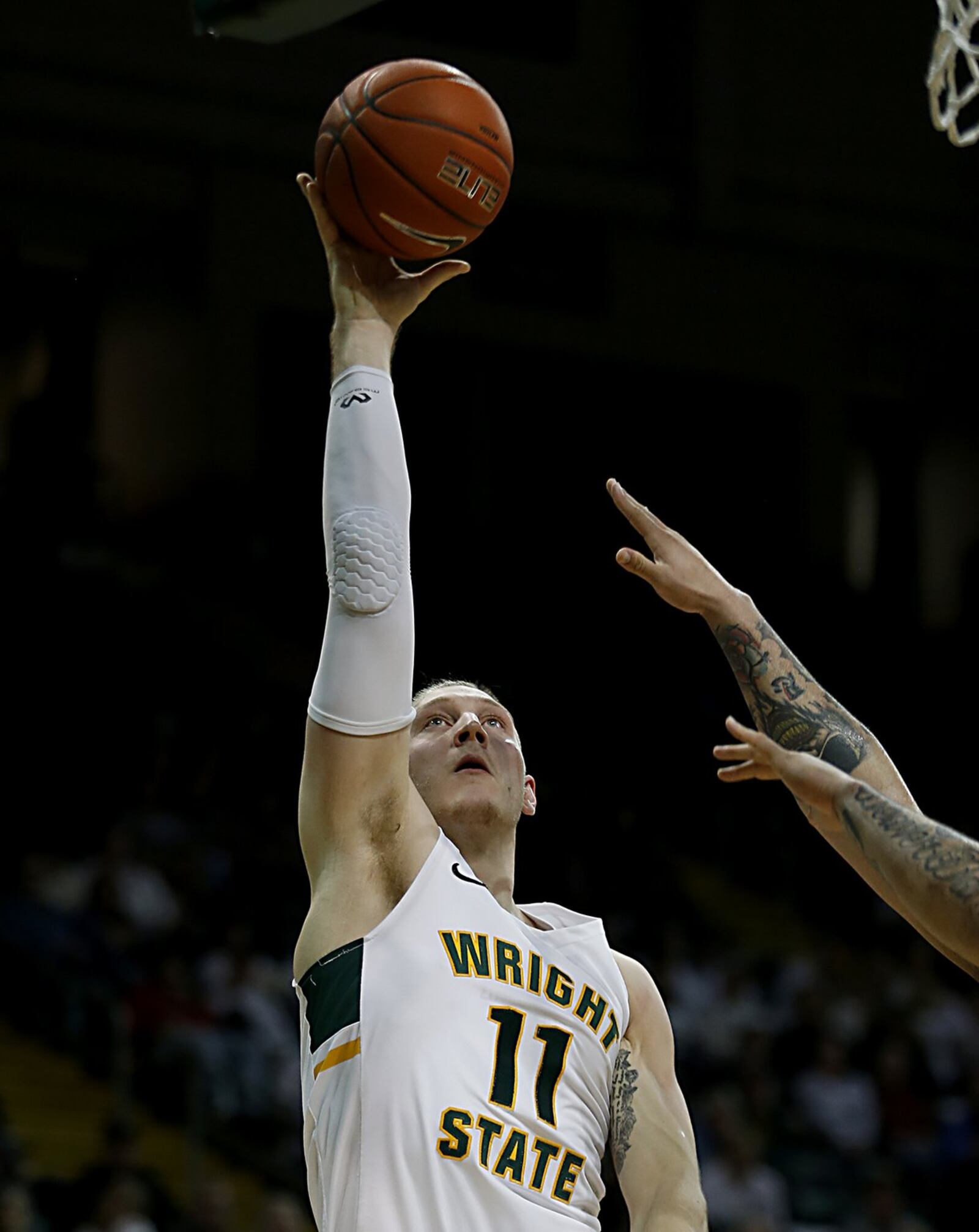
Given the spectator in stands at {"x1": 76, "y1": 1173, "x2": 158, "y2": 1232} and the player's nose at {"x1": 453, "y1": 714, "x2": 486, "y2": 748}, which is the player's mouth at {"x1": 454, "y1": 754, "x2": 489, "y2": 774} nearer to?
the player's nose at {"x1": 453, "y1": 714, "x2": 486, "y2": 748}

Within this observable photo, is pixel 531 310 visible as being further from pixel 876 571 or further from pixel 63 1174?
pixel 63 1174

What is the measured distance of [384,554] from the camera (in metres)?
3.51

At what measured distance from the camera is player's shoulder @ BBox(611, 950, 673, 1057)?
12.3ft

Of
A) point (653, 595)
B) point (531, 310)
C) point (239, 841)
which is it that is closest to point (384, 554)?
point (239, 841)

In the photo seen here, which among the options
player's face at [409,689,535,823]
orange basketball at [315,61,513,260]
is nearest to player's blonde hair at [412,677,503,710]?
player's face at [409,689,535,823]

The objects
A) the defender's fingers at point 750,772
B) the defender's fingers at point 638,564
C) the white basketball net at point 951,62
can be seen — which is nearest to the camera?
the defender's fingers at point 750,772

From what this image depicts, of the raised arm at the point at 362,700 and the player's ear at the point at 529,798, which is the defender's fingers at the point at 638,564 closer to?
the raised arm at the point at 362,700

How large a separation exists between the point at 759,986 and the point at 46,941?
17.6ft

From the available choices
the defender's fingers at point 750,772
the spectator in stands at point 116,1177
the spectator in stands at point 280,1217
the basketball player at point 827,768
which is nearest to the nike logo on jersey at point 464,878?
the basketball player at point 827,768

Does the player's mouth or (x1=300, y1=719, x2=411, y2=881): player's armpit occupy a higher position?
(x1=300, y1=719, x2=411, y2=881): player's armpit

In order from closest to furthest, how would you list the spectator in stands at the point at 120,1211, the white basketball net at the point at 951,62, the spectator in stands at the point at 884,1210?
the white basketball net at the point at 951,62, the spectator in stands at the point at 120,1211, the spectator in stands at the point at 884,1210

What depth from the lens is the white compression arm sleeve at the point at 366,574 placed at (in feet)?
11.3

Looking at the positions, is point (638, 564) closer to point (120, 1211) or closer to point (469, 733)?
point (469, 733)

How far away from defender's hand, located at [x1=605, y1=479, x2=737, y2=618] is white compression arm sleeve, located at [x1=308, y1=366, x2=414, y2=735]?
48 centimetres
